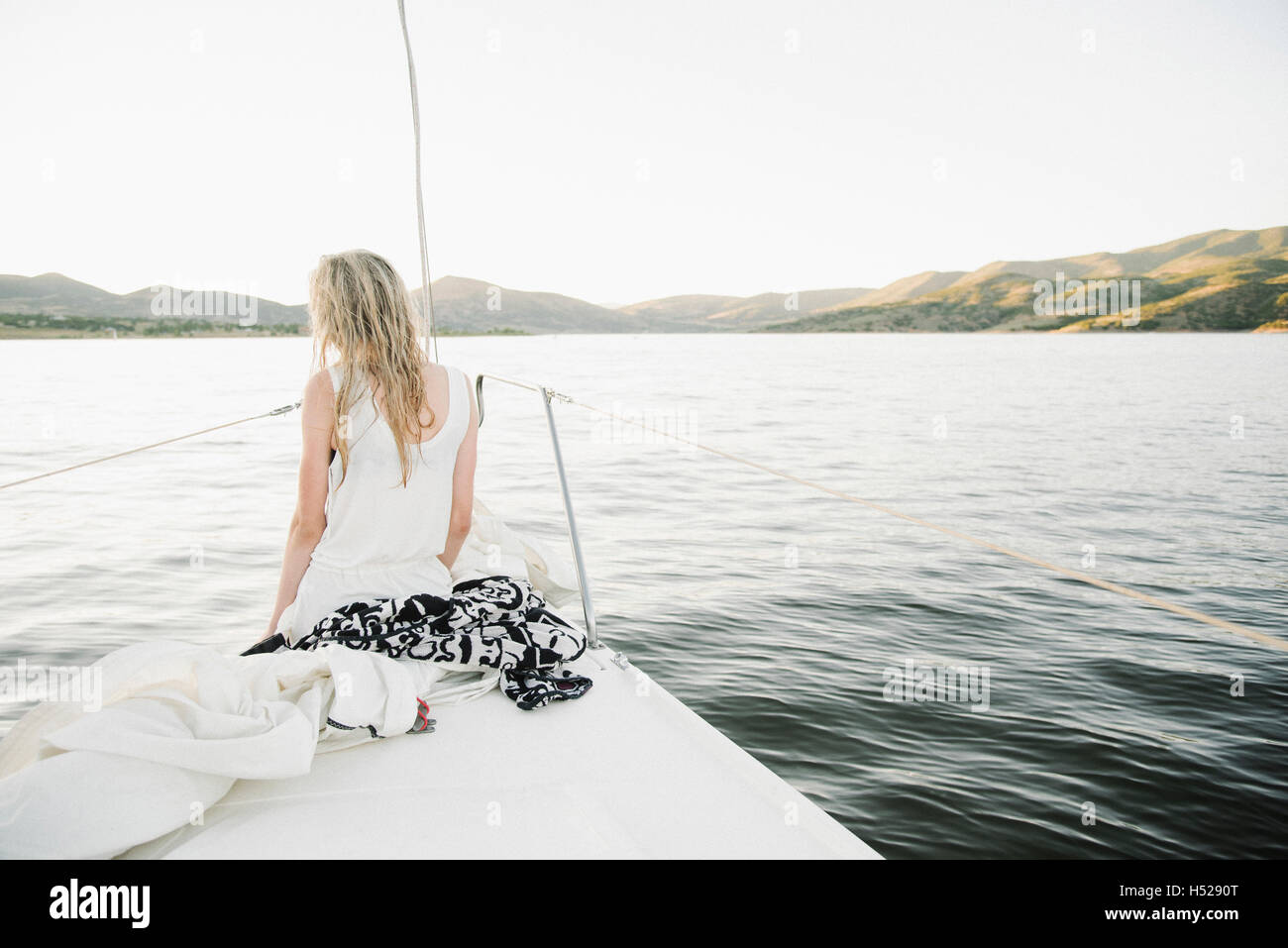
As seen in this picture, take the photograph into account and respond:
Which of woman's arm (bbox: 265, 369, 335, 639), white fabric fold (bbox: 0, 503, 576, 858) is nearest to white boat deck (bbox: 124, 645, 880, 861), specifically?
white fabric fold (bbox: 0, 503, 576, 858)

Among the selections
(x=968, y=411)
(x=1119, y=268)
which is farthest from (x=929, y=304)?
(x=968, y=411)

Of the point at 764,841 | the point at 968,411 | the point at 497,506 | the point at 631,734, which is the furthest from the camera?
the point at 968,411

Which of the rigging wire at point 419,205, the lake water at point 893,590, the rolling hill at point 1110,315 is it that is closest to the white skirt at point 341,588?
the rigging wire at point 419,205

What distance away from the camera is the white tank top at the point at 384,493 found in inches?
89.2

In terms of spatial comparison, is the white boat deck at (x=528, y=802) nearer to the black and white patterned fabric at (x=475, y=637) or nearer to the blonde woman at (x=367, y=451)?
the black and white patterned fabric at (x=475, y=637)

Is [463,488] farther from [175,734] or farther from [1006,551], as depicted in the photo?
[1006,551]

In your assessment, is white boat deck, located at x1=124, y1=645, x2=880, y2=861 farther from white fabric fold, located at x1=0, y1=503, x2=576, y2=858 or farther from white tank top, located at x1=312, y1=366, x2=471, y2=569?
white tank top, located at x1=312, y1=366, x2=471, y2=569

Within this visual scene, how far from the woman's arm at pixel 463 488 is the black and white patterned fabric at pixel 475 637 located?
0.30 m

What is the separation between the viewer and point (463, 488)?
255 cm

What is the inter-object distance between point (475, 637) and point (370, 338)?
0.85 metres

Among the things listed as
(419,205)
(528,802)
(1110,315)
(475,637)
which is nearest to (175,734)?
(528,802)

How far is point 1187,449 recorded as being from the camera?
1348 cm
